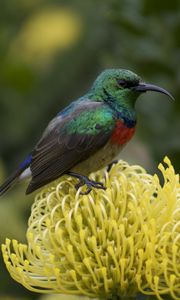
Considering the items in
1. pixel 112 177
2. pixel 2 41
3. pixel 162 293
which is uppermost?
pixel 2 41

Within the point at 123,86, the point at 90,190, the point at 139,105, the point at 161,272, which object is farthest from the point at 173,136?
the point at 161,272

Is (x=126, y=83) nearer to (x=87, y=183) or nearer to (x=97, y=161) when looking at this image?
(x=97, y=161)

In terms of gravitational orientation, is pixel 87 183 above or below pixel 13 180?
below

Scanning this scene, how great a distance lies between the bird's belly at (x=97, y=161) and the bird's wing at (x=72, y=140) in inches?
1.6

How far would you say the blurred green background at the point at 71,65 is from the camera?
6.33 meters

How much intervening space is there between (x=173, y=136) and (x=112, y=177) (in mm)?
1227

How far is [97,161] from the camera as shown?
5.38m

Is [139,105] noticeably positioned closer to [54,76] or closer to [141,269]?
[54,76]

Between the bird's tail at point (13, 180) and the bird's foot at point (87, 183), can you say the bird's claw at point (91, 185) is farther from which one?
the bird's tail at point (13, 180)

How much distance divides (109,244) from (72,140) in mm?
692

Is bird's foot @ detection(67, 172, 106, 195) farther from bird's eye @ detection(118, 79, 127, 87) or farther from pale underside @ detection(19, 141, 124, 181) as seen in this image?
bird's eye @ detection(118, 79, 127, 87)

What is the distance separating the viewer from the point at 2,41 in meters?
7.06

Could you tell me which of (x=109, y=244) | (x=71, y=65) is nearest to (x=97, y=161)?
(x=109, y=244)

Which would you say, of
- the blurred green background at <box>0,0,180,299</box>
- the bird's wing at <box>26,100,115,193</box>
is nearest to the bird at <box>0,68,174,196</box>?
the bird's wing at <box>26,100,115,193</box>
